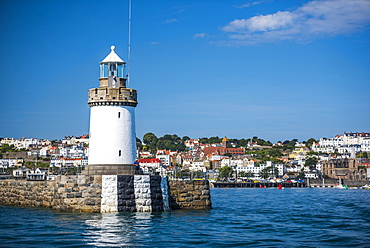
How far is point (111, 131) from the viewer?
93.9ft

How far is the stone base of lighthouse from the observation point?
92.9ft

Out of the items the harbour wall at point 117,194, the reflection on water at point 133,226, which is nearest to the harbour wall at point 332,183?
the harbour wall at point 117,194

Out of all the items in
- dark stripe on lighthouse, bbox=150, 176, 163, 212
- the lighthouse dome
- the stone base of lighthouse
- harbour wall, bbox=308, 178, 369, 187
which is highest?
the lighthouse dome

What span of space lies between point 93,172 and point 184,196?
4874 millimetres

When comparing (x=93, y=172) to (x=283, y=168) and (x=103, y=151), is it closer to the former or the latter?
(x=103, y=151)

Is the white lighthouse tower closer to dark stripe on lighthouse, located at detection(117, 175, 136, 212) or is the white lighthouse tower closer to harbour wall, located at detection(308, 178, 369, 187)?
dark stripe on lighthouse, located at detection(117, 175, 136, 212)

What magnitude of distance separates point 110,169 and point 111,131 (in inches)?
73.5

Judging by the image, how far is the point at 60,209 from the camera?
91.1 feet

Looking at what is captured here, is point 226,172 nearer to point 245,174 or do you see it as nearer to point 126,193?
point 245,174

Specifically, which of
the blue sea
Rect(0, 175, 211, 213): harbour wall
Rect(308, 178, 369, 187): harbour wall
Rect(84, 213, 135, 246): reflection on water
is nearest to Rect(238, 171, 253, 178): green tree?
Rect(308, 178, 369, 187): harbour wall

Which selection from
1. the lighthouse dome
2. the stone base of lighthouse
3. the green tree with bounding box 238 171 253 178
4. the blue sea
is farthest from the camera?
the green tree with bounding box 238 171 253 178

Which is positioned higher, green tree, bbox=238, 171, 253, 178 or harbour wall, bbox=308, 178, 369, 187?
green tree, bbox=238, 171, 253, 178

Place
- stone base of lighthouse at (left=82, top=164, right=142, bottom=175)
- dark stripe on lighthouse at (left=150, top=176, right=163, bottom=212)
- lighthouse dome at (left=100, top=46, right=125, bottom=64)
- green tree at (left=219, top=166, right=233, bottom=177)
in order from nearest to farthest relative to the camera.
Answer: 1. dark stripe on lighthouse at (left=150, top=176, right=163, bottom=212)
2. stone base of lighthouse at (left=82, top=164, right=142, bottom=175)
3. lighthouse dome at (left=100, top=46, right=125, bottom=64)
4. green tree at (left=219, top=166, right=233, bottom=177)

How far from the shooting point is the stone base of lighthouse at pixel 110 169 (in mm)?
28312
